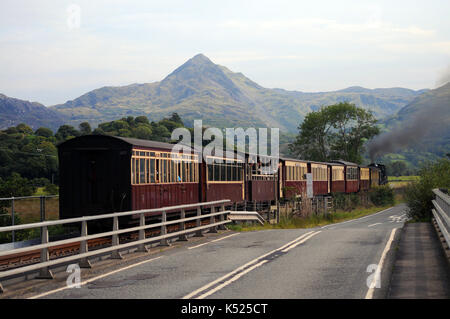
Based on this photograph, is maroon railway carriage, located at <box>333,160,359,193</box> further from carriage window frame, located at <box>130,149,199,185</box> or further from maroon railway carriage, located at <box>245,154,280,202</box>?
carriage window frame, located at <box>130,149,199,185</box>

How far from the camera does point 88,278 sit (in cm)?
1097

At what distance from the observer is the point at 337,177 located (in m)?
57.9

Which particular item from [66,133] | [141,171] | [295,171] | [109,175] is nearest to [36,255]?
[109,175]

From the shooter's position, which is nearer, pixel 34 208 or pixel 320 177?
pixel 34 208

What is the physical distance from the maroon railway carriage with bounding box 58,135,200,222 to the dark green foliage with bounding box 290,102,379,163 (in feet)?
291

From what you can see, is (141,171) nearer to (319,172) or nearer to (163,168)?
(163,168)

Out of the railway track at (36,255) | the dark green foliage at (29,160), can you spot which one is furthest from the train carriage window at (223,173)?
the dark green foliage at (29,160)

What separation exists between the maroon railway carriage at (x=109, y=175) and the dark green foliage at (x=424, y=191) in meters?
13.1

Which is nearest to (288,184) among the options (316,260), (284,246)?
(284,246)

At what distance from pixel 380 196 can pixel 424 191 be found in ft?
155

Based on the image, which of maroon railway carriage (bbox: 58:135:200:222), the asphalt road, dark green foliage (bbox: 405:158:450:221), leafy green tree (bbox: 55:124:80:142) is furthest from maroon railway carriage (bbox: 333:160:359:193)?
leafy green tree (bbox: 55:124:80:142)

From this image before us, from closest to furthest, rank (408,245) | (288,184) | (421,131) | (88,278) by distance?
(88,278) < (408,245) < (288,184) < (421,131)

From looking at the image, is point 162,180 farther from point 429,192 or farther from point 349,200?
point 349,200
